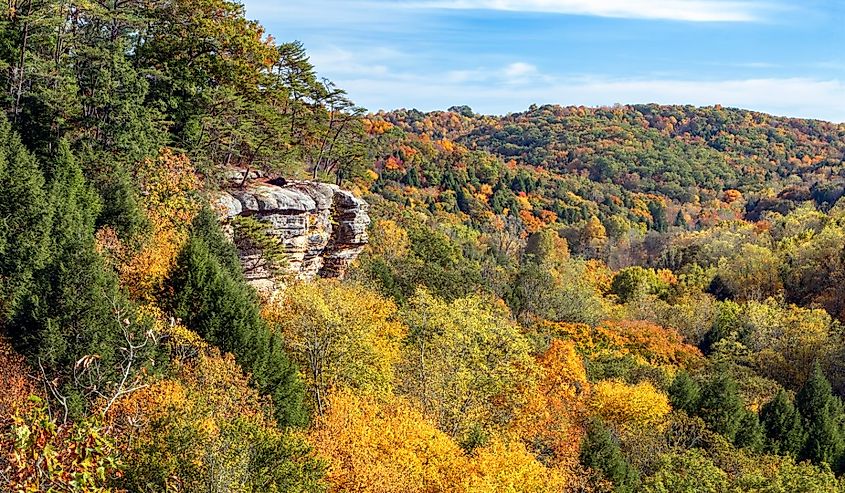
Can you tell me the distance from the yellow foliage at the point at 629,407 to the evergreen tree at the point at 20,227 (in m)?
31.6

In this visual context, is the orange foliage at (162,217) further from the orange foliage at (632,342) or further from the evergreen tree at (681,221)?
the evergreen tree at (681,221)

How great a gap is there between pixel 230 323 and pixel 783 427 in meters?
37.6

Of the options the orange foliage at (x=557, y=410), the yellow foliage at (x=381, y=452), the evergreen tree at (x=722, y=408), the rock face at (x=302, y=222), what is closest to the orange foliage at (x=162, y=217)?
the rock face at (x=302, y=222)

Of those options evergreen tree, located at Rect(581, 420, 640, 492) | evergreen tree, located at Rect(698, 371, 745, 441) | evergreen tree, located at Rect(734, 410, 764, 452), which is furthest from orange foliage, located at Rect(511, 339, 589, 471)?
evergreen tree, located at Rect(734, 410, 764, 452)

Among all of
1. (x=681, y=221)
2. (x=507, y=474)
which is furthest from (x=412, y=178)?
(x=507, y=474)

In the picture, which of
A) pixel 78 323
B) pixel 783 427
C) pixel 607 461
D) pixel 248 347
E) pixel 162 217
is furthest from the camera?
pixel 783 427

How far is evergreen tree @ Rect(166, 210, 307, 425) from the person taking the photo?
3117 centimetres

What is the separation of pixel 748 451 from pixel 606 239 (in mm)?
103786

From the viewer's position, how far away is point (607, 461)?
37094 millimetres

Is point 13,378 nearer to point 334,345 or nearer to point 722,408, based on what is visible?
point 334,345

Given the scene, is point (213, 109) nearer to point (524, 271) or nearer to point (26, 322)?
point (26, 322)

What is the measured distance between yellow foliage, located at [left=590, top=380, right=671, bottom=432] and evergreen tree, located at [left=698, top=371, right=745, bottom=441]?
3.63 meters

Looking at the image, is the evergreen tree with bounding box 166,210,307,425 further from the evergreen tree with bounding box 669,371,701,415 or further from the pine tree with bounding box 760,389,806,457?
the pine tree with bounding box 760,389,806,457

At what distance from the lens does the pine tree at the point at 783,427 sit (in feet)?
158
